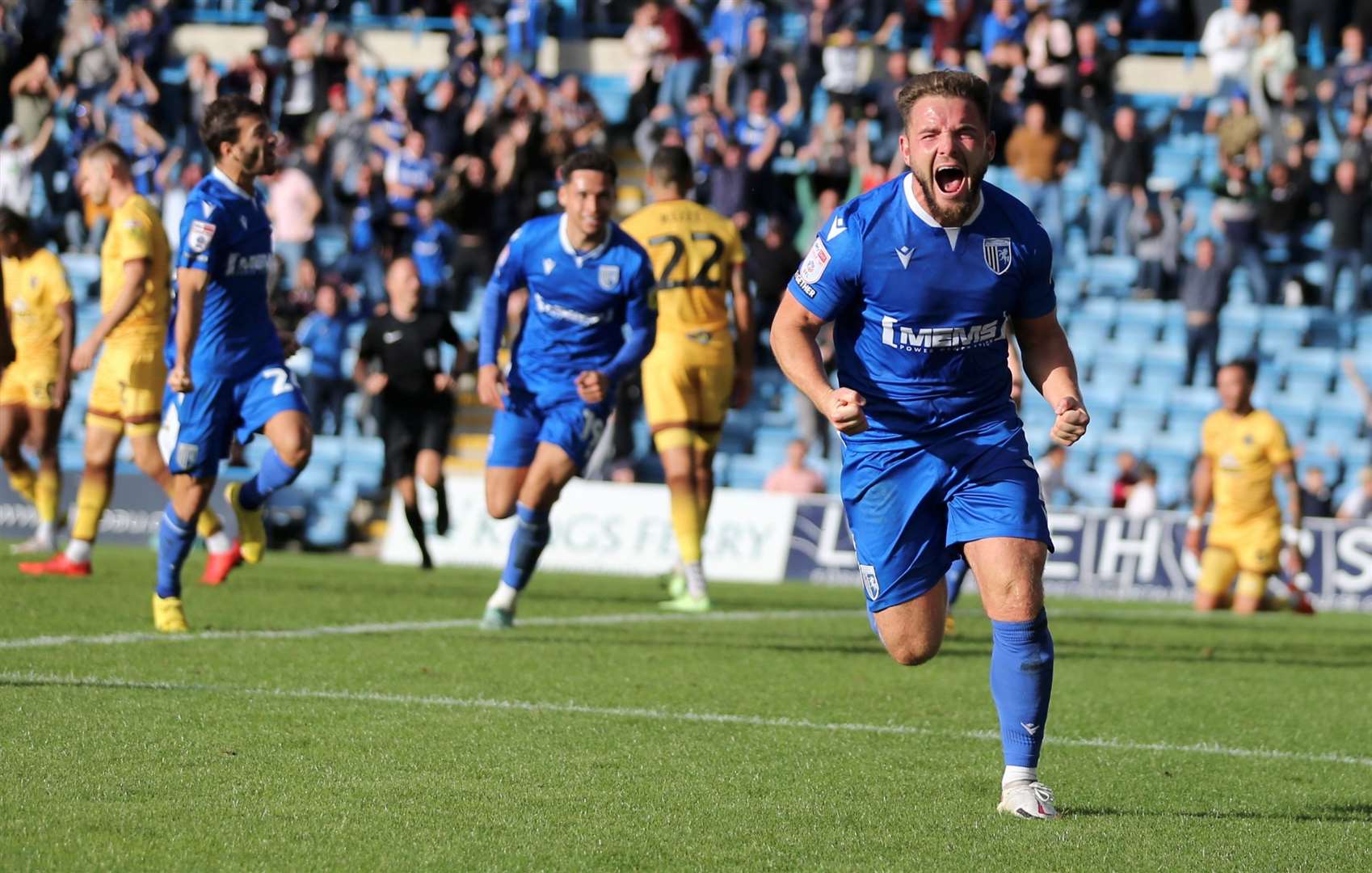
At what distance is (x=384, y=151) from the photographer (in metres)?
23.2

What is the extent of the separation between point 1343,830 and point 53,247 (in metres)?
21.4

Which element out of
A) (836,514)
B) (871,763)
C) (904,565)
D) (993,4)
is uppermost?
(993,4)

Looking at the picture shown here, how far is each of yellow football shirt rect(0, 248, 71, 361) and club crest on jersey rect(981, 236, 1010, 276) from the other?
9.91m

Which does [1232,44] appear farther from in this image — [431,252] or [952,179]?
[952,179]

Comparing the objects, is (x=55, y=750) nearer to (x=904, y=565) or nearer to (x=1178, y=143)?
(x=904, y=565)

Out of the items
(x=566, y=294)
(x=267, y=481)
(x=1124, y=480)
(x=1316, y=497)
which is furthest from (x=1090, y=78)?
(x=267, y=481)

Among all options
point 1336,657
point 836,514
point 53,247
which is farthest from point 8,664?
point 53,247

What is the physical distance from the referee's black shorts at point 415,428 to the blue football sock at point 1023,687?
11.1 metres

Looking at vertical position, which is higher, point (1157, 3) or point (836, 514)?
point (1157, 3)

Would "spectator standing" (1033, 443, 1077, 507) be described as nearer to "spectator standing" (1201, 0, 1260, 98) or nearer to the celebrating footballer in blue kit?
"spectator standing" (1201, 0, 1260, 98)

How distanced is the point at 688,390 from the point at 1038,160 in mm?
10099

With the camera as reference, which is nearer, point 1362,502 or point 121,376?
point 121,376

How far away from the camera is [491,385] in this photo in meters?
10.3

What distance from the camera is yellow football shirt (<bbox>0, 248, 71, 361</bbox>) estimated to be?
14.4 metres
